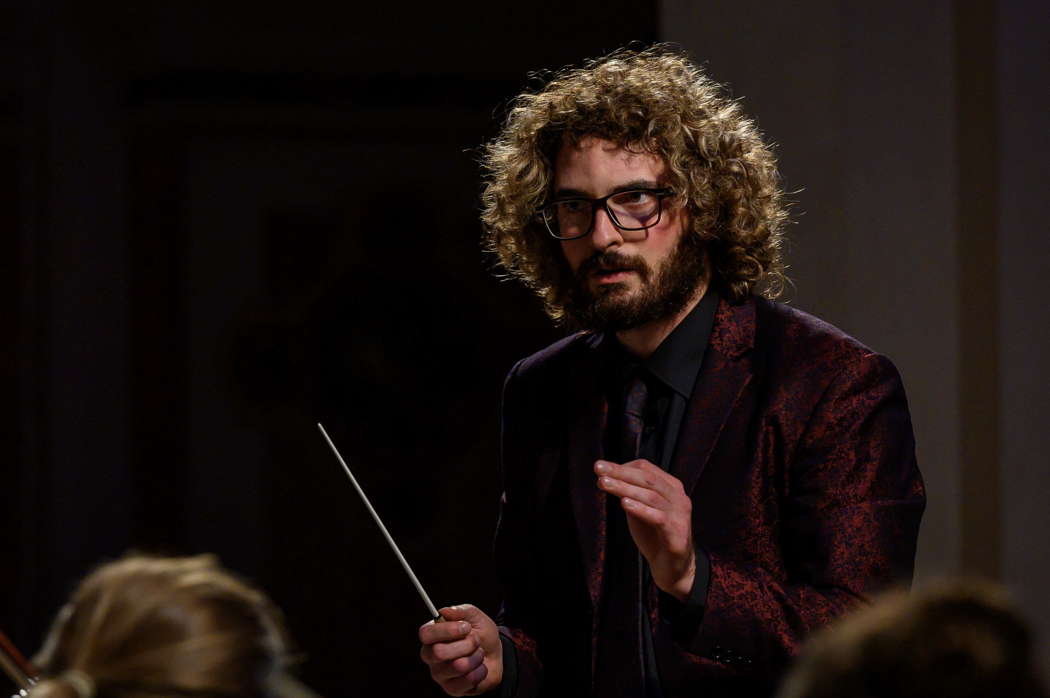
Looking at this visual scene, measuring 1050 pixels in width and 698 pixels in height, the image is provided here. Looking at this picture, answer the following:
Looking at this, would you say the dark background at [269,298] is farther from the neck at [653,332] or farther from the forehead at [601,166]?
the neck at [653,332]

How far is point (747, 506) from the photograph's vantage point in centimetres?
185

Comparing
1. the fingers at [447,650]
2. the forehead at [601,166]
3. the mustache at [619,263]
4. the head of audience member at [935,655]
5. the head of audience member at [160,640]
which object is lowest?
the fingers at [447,650]

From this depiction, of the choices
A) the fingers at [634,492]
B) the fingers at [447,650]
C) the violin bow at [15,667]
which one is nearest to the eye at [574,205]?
the fingers at [634,492]

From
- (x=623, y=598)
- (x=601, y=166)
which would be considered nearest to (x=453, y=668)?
(x=623, y=598)

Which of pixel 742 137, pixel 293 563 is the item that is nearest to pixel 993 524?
pixel 742 137

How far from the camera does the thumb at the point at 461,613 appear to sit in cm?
177

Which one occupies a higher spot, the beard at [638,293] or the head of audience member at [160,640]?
the beard at [638,293]

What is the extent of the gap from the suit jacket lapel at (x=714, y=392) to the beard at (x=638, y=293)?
3.3 inches

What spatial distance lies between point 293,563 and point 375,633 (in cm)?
29

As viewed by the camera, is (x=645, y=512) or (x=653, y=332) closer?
(x=645, y=512)

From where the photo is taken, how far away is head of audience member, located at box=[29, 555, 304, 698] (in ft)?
3.25

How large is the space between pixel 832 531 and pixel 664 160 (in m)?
0.65

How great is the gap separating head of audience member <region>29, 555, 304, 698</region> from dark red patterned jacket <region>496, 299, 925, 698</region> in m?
0.78

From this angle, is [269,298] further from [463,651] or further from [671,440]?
[463,651]
